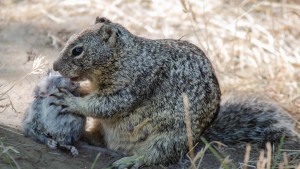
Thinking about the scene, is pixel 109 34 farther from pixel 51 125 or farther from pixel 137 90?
pixel 51 125

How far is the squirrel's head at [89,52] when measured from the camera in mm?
5848

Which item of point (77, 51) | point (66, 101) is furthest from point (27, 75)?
point (77, 51)

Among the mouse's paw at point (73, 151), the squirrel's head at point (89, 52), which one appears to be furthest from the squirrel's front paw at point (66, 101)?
the mouse's paw at point (73, 151)

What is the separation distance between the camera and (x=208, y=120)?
20.5 ft

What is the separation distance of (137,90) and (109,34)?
0.57 metres

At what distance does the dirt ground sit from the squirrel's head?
38 centimetres

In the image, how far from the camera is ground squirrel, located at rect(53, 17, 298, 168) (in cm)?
593

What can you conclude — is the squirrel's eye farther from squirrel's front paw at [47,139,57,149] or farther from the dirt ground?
squirrel's front paw at [47,139,57,149]

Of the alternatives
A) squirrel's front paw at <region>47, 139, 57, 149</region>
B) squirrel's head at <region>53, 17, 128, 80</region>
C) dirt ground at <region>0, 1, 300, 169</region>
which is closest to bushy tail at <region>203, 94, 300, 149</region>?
dirt ground at <region>0, 1, 300, 169</region>

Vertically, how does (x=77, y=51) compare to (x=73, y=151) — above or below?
above

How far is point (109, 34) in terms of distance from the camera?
599 centimetres

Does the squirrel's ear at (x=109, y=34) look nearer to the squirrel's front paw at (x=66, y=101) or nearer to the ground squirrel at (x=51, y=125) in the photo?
the squirrel's front paw at (x=66, y=101)

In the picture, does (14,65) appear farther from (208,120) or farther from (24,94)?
(208,120)

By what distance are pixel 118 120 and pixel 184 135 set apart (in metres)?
0.62
